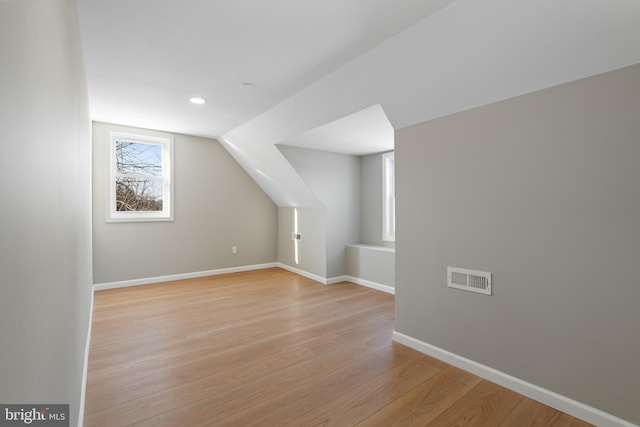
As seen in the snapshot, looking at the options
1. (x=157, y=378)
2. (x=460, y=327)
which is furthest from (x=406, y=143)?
(x=157, y=378)

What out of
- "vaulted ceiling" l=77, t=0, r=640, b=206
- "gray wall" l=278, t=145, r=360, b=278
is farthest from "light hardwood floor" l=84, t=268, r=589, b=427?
"vaulted ceiling" l=77, t=0, r=640, b=206

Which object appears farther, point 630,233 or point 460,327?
point 460,327

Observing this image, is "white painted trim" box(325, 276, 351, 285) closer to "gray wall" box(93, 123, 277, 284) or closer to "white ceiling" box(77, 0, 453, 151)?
"gray wall" box(93, 123, 277, 284)

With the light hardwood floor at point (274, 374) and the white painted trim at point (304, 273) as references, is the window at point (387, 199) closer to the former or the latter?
the white painted trim at point (304, 273)

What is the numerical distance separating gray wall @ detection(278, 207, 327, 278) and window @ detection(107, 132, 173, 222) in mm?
1962

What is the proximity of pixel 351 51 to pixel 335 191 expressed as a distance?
2651mm

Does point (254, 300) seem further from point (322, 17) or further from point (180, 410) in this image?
point (322, 17)

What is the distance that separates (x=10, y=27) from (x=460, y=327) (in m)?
2.60

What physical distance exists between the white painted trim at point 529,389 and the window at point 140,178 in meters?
4.19

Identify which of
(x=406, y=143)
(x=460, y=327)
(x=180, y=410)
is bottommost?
(x=180, y=410)

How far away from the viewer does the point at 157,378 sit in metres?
2.12

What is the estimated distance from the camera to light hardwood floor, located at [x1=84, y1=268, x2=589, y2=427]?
1.74m

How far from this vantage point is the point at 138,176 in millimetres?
4656

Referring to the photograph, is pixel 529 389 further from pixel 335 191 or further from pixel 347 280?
pixel 335 191
